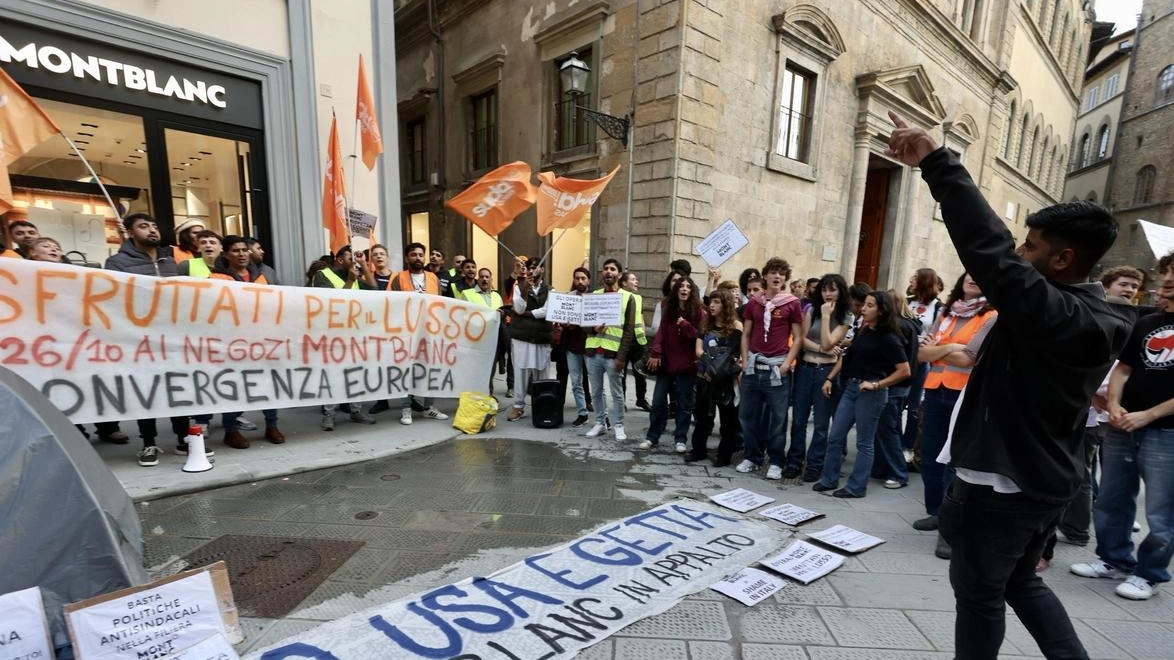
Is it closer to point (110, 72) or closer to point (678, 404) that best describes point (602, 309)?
point (678, 404)

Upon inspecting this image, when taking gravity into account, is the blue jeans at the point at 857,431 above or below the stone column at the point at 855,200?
below

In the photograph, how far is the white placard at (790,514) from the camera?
3746mm

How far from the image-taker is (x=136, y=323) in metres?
4.10

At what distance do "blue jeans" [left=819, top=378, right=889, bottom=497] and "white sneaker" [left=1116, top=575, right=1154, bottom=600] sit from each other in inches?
60.6

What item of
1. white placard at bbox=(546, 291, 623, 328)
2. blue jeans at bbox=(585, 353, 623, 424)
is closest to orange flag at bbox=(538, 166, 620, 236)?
white placard at bbox=(546, 291, 623, 328)

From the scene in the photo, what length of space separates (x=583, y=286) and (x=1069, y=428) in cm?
471

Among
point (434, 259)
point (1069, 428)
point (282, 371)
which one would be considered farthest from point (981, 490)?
point (434, 259)

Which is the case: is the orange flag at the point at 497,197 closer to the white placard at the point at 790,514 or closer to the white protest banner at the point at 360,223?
the white protest banner at the point at 360,223

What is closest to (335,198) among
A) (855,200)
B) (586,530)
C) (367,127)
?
(367,127)

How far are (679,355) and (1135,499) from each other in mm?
3225

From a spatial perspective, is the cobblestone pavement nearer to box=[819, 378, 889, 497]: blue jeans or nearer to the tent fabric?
box=[819, 378, 889, 497]: blue jeans

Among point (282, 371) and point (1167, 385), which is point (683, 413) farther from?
point (282, 371)

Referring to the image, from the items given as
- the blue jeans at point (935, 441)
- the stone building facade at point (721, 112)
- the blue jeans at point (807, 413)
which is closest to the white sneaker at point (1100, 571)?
the blue jeans at point (935, 441)

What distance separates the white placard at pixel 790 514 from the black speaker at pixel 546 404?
8.94 feet
